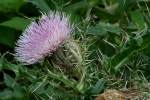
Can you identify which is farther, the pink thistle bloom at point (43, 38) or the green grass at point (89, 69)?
the pink thistle bloom at point (43, 38)

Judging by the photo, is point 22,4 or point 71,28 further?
point 22,4

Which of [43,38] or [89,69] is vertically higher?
[43,38]

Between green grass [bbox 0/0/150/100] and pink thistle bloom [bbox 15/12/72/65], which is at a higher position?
pink thistle bloom [bbox 15/12/72/65]

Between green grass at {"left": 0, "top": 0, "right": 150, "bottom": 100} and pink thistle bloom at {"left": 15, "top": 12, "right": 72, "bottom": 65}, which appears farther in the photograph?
pink thistle bloom at {"left": 15, "top": 12, "right": 72, "bottom": 65}

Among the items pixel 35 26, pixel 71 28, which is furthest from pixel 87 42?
pixel 35 26

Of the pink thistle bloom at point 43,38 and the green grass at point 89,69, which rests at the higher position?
the pink thistle bloom at point 43,38

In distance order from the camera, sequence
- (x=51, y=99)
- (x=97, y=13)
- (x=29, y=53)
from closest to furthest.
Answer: (x=51, y=99) < (x=29, y=53) < (x=97, y=13)

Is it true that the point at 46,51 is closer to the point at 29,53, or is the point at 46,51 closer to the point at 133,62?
the point at 29,53

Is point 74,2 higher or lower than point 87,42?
higher
